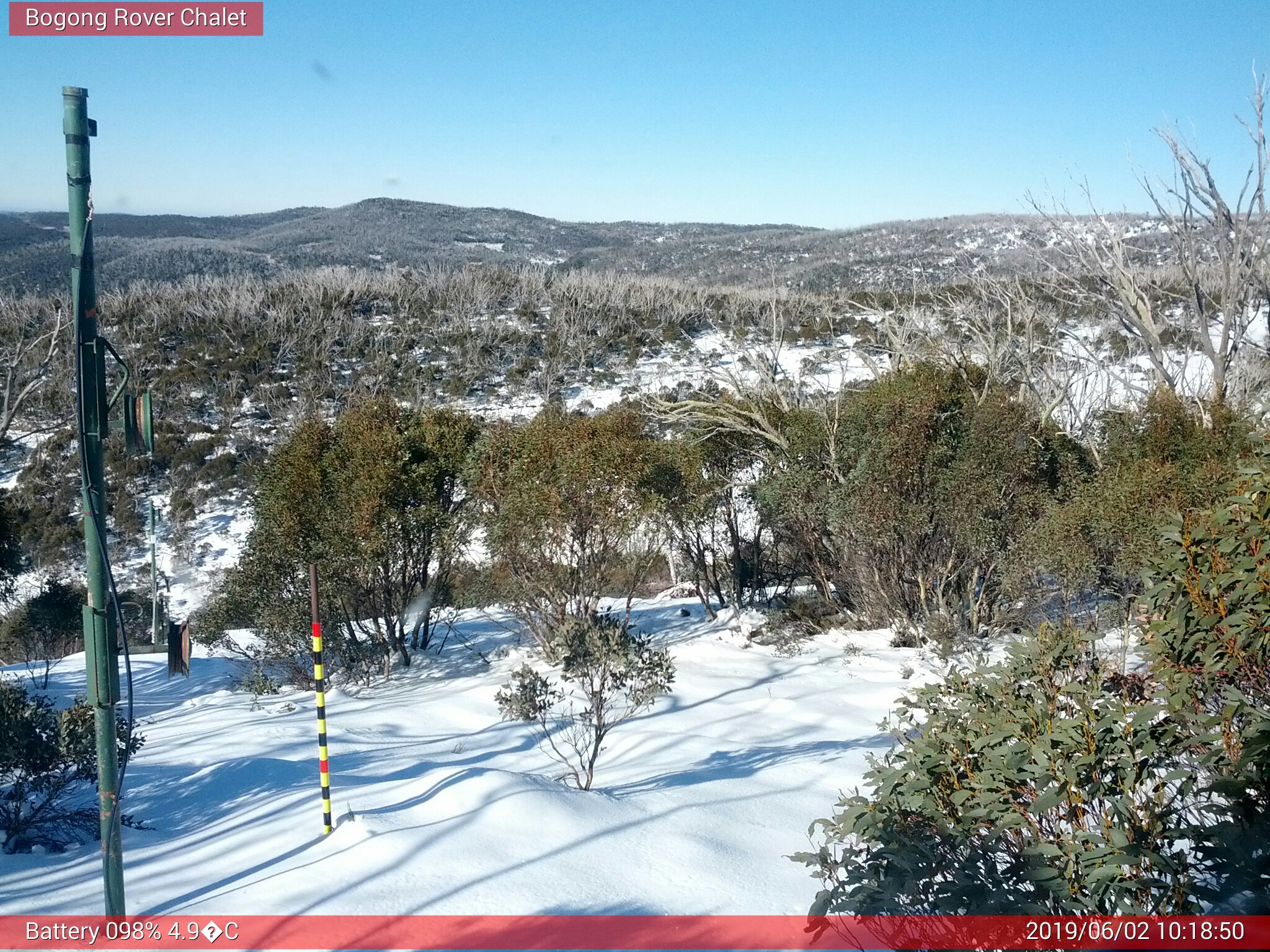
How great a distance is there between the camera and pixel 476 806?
17.7ft

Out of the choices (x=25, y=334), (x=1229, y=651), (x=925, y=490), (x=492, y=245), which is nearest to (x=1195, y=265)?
(x=925, y=490)

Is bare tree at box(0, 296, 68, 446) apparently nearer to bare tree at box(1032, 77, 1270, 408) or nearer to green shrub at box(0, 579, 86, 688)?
green shrub at box(0, 579, 86, 688)

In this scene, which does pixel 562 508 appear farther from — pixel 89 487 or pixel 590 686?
pixel 89 487

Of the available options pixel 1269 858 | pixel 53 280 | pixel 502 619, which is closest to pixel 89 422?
pixel 1269 858

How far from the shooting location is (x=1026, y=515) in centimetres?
1096

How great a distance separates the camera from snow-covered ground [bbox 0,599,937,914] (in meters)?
4.38

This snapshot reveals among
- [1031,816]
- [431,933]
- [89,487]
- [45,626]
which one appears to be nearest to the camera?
[1031,816]

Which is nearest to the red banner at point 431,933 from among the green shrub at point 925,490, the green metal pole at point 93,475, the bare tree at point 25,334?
the green metal pole at point 93,475

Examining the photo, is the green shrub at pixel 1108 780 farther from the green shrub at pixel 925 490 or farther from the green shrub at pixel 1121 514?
the green shrub at pixel 925 490

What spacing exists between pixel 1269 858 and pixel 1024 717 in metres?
0.69

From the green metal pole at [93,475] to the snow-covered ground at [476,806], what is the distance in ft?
2.86

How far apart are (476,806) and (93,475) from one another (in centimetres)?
291

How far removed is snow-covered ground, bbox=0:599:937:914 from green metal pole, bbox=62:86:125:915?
870 millimetres

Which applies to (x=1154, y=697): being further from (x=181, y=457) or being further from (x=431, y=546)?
(x=181, y=457)
